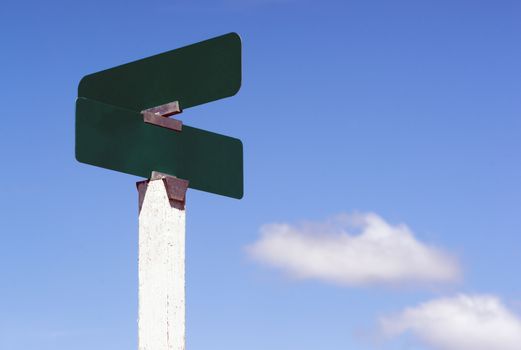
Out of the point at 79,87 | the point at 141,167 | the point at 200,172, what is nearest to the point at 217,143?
the point at 200,172

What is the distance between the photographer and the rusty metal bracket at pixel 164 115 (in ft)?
14.4

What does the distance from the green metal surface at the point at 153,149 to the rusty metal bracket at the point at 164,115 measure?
1.0 inches

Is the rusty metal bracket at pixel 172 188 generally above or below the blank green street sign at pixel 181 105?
below

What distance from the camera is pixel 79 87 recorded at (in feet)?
15.8

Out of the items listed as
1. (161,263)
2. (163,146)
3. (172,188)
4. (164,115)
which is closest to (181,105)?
(164,115)

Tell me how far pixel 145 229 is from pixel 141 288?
26cm

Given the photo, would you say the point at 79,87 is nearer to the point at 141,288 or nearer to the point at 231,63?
the point at 231,63

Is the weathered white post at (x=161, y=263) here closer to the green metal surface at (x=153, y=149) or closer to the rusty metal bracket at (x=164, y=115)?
the green metal surface at (x=153, y=149)

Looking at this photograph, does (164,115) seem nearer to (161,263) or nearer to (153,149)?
(153,149)

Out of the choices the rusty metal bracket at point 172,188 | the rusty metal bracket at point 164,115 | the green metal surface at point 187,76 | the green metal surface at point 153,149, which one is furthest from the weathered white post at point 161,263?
the green metal surface at point 187,76

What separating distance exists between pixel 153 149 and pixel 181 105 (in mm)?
293

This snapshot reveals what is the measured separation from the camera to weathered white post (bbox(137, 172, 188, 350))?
4137 mm

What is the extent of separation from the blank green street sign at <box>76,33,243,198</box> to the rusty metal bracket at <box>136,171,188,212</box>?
38 mm

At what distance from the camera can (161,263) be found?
420 cm
